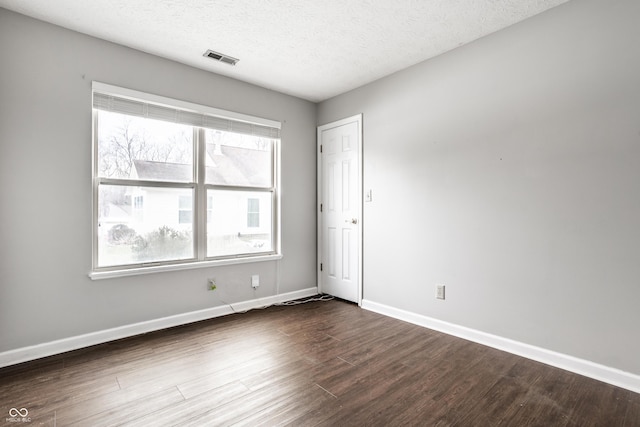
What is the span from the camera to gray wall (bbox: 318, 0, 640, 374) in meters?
2.06

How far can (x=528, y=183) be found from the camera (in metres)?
2.44

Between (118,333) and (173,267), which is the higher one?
(173,267)

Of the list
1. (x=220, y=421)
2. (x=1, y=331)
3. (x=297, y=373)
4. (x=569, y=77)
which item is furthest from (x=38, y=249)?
(x=569, y=77)

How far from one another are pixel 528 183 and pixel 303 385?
225 centimetres

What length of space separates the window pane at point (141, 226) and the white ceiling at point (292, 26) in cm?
134

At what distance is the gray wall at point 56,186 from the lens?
2326 millimetres

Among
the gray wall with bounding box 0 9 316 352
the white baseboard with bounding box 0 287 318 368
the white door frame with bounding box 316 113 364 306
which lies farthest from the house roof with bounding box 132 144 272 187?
the white baseboard with bounding box 0 287 318 368

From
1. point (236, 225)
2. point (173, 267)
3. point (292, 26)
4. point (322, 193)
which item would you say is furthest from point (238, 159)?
point (292, 26)

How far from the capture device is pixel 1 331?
7.48ft

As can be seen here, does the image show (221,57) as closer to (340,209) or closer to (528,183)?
(340,209)

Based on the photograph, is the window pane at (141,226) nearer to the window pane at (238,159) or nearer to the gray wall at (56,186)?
the gray wall at (56,186)

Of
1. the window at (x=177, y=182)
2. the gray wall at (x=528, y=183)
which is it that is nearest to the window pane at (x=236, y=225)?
the window at (x=177, y=182)

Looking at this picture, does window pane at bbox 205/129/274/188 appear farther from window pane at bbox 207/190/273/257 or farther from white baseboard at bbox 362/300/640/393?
white baseboard at bbox 362/300/640/393

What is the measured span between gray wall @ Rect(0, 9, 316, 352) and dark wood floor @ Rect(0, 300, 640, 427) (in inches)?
12.5
